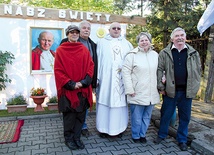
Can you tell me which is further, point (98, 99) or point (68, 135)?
point (98, 99)

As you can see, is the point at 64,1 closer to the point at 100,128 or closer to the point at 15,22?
the point at 15,22

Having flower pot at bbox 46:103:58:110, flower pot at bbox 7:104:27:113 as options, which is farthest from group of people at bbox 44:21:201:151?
flower pot at bbox 7:104:27:113

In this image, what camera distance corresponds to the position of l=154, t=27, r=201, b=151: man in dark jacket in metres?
3.38

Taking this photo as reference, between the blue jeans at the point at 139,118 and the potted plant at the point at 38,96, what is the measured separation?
8.61 feet

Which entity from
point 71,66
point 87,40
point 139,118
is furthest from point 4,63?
point 139,118

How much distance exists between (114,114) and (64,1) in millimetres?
13401

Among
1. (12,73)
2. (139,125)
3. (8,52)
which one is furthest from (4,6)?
(139,125)

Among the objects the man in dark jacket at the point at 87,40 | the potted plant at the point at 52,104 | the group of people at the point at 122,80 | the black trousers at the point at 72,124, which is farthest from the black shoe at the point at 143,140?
the potted plant at the point at 52,104

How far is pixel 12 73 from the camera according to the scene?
18.2 ft

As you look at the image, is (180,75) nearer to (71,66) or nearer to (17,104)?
(71,66)

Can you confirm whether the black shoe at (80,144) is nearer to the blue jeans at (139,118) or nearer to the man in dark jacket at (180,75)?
the blue jeans at (139,118)

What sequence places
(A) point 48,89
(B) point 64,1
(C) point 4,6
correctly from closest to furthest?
(C) point 4,6 < (A) point 48,89 < (B) point 64,1

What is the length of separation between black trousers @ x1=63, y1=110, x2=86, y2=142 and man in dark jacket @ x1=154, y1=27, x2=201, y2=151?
4.41 feet

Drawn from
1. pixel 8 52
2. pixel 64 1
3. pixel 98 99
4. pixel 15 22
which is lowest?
pixel 98 99
